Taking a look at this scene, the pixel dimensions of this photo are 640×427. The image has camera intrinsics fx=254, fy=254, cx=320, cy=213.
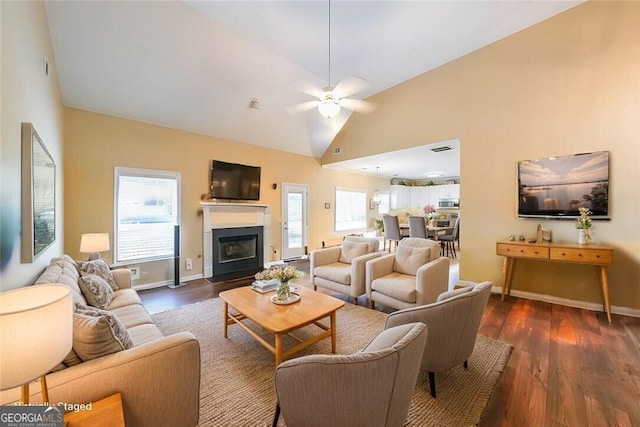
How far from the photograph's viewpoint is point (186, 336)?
138cm

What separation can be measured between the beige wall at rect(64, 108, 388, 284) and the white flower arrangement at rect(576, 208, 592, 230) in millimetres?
5045

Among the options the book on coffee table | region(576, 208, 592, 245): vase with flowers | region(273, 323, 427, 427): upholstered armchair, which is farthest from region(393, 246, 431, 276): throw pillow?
region(273, 323, 427, 427): upholstered armchair

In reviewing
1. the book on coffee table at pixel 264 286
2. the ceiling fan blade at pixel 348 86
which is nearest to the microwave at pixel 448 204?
the ceiling fan blade at pixel 348 86

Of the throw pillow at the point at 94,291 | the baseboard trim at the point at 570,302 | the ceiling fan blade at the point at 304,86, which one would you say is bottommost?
the baseboard trim at the point at 570,302

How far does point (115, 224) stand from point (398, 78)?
5348 millimetres

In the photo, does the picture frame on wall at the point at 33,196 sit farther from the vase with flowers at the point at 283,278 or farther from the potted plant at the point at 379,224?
the potted plant at the point at 379,224

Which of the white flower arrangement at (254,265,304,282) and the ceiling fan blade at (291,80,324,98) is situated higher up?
the ceiling fan blade at (291,80,324,98)

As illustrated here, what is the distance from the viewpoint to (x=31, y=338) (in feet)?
2.51

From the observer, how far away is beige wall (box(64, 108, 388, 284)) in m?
3.61

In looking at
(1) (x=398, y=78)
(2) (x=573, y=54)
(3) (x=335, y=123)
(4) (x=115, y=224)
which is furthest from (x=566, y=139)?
(4) (x=115, y=224)

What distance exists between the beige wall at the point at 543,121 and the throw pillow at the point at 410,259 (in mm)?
1385

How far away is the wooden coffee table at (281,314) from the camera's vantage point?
6.53ft

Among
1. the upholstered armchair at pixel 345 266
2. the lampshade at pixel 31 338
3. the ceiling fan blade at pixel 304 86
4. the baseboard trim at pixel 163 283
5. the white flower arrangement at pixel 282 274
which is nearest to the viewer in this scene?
the lampshade at pixel 31 338

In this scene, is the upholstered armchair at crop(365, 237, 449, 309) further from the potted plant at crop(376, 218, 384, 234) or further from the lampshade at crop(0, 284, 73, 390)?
the potted plant at crop(376, 218, 384, 234)
